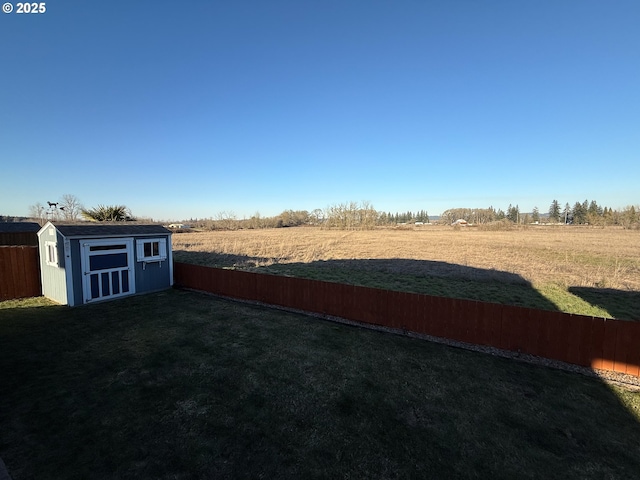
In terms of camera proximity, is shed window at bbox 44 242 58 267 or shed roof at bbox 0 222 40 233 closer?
shed window at bbox 44 242 58 267

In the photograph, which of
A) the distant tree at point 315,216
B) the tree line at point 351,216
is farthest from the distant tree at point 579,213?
the distant tree at point 315,216

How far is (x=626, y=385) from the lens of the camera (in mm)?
5594

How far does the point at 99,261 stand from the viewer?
10.5m

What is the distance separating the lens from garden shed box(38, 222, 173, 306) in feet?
32.2

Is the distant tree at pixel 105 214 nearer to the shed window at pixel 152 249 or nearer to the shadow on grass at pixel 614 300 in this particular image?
the shed window at pixel 152 249

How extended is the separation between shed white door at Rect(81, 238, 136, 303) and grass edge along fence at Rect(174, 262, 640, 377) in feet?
15.2

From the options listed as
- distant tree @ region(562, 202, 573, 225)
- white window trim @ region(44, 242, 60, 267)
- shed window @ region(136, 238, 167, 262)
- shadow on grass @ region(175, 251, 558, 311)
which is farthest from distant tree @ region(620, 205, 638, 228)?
white window trim @ region(44, 242, 60, 267)

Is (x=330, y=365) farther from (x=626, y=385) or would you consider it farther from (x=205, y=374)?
(x=626, y=385)

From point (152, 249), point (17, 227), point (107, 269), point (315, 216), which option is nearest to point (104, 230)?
point (107, 269)

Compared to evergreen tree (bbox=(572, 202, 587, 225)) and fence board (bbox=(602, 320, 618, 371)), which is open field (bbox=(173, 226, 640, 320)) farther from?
evergreen tree (bbox=(572, 202, 587, 225))

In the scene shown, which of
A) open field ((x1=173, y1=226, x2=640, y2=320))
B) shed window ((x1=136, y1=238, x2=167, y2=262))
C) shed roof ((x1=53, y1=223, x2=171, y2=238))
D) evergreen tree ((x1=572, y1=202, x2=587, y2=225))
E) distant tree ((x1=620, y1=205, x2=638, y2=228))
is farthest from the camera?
evergreen tree ((x1=572, y1=202, x2=587, y2=225))

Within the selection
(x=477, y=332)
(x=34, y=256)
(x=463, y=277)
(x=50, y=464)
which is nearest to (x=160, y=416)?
(x=50, y=464)

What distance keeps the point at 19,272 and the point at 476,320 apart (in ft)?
50.1

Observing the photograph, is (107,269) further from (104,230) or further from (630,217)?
(630,217)
